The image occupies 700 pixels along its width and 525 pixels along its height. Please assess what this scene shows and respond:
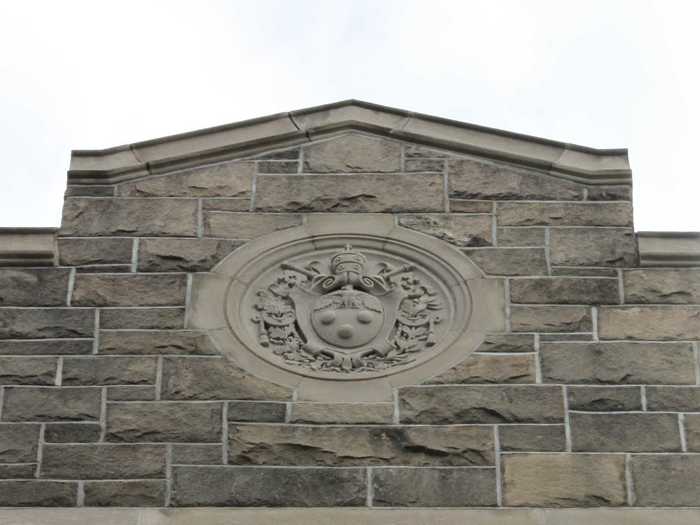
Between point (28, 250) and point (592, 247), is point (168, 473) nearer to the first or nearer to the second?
point (28, 250)

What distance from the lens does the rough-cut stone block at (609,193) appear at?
38.1ft

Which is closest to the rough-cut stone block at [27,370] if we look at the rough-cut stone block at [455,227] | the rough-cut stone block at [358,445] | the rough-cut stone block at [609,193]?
the rough-cut stone block at [358,445]

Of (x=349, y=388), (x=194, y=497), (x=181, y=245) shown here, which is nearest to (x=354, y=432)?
(x=349, y=388)

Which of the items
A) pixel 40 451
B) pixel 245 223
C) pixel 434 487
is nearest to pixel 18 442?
pixel 40 451

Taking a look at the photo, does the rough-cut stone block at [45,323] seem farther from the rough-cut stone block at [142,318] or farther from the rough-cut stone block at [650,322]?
the rough-cut stone block at [650,322]

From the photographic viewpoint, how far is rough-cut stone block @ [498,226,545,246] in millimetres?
11367

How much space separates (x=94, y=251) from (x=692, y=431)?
12.8ft

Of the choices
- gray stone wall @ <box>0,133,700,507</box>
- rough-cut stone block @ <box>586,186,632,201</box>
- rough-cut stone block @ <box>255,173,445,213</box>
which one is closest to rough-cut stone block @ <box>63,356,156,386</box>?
A: gray stone wall @ <box>0,133,700,507</box>

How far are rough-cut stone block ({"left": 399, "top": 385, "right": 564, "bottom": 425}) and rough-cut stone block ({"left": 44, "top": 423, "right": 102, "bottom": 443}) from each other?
71.6 inches

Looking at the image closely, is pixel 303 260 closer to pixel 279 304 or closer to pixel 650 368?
pixel 279 304

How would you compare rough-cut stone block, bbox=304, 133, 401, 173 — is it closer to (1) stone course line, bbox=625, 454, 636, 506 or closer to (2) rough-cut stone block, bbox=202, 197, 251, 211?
(2) rough-cut stone block, bbox=202, 197, 251, 211

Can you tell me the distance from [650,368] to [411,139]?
7.64ft

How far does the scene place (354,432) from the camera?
34.4 feet

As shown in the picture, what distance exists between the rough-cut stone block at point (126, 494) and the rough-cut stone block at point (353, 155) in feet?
8.44
